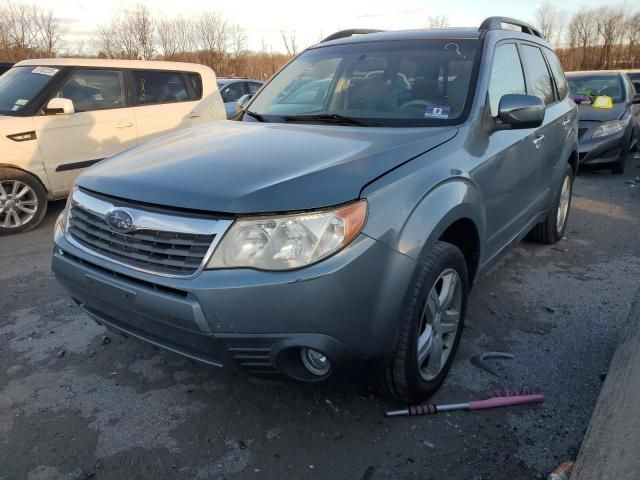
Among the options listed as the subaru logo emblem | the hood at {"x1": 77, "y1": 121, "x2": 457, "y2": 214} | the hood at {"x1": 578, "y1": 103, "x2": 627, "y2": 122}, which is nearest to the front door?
the hood at {"x1": 77, "y1": 121, "x2": 457, "y2": 214}

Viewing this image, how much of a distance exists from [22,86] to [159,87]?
1499mm

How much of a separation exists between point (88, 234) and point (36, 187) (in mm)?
3682

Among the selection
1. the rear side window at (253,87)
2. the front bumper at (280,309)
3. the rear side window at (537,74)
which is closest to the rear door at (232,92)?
the rear side window at (253,87)

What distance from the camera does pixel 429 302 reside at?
2.36m

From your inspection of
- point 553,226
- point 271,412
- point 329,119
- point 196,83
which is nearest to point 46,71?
point 196,83

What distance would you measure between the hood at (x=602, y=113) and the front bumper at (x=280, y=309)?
7.31 metres

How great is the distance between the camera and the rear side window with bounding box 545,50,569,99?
4.27 metres

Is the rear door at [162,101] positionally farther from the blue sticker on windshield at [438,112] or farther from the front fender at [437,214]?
the front fender at [437,214]

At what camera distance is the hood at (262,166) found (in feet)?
6.30

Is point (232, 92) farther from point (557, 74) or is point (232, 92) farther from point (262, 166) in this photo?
point (262, 166)

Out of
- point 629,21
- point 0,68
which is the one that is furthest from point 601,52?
point 0,68

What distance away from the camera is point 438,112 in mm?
2744

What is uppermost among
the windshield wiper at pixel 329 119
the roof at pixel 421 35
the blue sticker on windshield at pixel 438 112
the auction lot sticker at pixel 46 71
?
the roof at pixel 421 35

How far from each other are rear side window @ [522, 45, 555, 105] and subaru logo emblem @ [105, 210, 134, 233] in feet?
9.42
